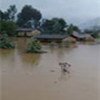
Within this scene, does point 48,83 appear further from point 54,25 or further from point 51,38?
point 54,25

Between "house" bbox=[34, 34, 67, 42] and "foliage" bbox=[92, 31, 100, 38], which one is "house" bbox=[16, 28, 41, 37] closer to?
"house" bbox=[34, 34, 67, 42]

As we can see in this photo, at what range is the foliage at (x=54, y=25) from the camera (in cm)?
1229

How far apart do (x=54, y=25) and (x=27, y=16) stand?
129 centimetres

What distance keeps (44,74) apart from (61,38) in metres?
6.17

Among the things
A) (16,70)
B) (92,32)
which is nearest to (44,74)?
(16,70)

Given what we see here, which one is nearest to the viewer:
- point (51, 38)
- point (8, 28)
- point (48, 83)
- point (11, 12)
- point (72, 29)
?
point (48, 83)

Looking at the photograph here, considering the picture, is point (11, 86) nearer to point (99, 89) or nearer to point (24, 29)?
point (99, 89)

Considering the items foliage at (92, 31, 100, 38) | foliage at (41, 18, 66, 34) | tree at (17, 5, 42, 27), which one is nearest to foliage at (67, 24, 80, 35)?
foliage at (41, 18, 66, 34)

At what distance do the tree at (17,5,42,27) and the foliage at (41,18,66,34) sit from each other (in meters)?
0.44

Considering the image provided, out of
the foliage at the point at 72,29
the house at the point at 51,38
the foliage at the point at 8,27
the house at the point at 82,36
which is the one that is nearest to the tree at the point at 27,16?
the foliage at the point at 8,27

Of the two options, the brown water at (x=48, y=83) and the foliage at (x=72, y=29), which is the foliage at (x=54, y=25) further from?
the brown water at (x=48, y=83)

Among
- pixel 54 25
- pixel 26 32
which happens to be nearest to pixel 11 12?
pixel 26 32

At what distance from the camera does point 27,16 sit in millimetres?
13125

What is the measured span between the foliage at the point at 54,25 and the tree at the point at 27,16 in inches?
17.4
